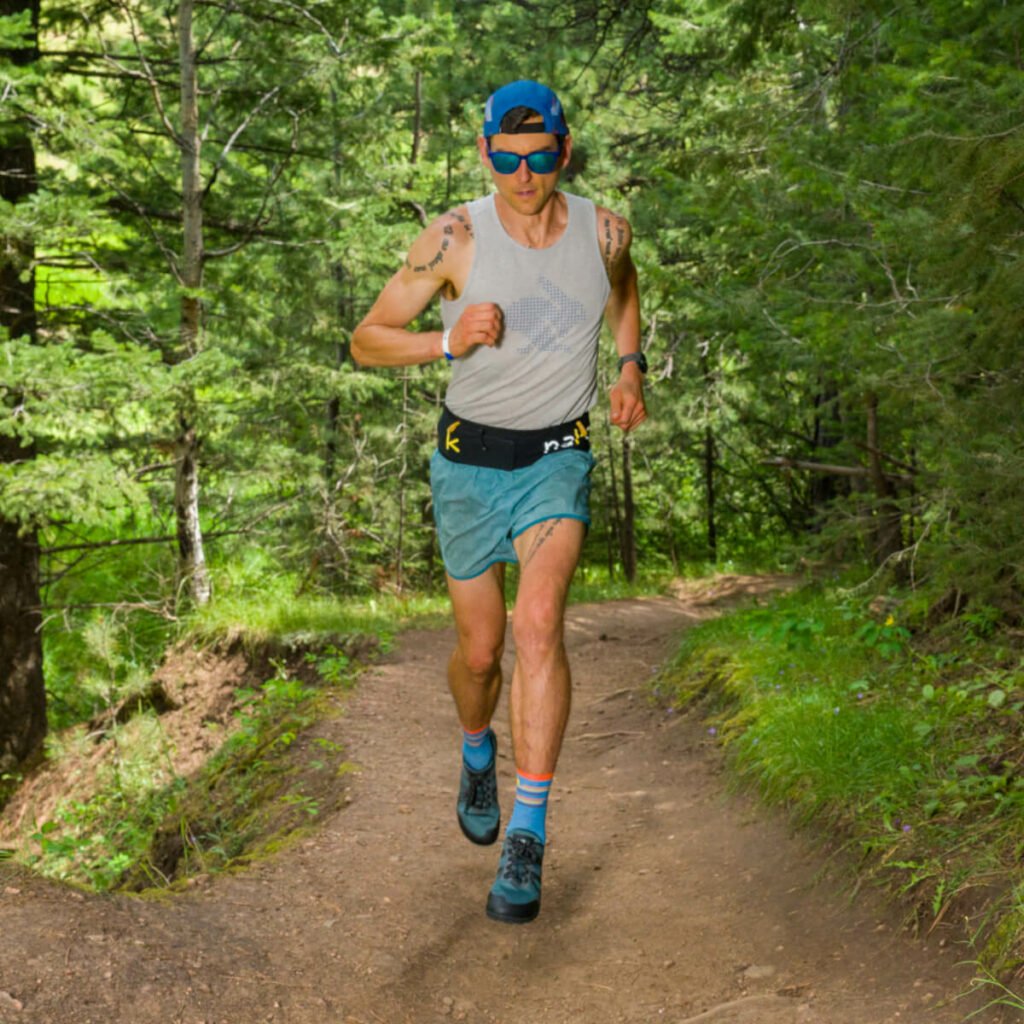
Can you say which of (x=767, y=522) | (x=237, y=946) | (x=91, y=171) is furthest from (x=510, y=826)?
(x=767, y=522)

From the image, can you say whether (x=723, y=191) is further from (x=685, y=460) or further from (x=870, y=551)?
(x=685, y=460)

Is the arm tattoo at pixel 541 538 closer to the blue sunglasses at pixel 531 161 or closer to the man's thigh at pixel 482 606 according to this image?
the man's thigh at pixel 482 606

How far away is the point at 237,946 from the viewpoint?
3.94 metres

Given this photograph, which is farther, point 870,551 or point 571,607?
point 571,607

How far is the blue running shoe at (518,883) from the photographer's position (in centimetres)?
406

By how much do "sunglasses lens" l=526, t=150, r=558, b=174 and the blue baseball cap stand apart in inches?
3.0

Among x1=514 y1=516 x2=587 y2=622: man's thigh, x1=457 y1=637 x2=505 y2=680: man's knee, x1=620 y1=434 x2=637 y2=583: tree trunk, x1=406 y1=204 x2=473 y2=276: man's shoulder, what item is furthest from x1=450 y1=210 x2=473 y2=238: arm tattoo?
x1=620 y1=434 x2=637 y2=583: tree trunk

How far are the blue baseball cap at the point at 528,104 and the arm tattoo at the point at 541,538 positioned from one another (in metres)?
1.35

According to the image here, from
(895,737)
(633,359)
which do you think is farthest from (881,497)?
(633,359)

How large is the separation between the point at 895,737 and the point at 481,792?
6.50 ft

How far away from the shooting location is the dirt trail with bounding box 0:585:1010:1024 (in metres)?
3.47

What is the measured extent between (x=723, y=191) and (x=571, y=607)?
23.4 ft

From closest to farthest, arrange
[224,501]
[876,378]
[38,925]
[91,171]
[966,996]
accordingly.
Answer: [966,996] → [38,925] → [876,378] → [91,171] → [224,501]

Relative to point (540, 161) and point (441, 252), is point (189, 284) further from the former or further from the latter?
point (540, 161)
